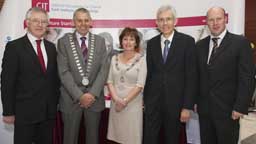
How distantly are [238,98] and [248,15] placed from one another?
1.97m

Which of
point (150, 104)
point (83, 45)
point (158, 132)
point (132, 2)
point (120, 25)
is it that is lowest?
point (158, 132)

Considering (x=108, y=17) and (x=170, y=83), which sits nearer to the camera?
(x=170, y=83)

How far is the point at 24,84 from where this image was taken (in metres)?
2.67

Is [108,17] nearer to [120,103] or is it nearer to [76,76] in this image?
[76,76]

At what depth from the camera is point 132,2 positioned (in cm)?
374

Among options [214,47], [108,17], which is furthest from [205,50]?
[108,17]

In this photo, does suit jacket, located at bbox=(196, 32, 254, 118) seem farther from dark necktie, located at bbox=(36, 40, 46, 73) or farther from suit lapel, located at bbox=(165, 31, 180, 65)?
dark necktie, located at bbox=(36, 40, 46, 73)

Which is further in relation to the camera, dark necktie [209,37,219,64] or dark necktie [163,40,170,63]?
dark necktie [163,40,170,63]

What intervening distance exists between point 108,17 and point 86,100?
4.13 ft

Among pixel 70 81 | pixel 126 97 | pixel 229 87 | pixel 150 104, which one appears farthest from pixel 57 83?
pixel 229 87

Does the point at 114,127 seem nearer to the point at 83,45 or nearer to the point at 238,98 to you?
the point at 83,45

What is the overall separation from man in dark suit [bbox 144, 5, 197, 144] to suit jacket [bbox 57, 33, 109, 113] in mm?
442

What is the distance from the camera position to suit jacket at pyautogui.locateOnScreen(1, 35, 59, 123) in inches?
104

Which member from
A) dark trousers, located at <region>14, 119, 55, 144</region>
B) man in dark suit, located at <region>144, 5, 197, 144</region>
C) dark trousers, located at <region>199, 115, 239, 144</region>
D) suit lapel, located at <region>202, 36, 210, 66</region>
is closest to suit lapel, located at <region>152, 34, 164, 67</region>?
man in dark suit, located at <region>144, 5, 197, 144</region>
